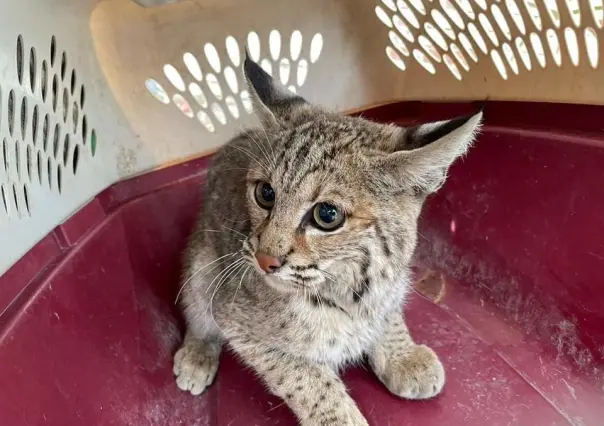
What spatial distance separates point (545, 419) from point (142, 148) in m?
1.19

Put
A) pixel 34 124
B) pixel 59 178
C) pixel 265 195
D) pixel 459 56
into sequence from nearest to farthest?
pixel 265 195 → pixel 34 124 → pixel 59 178 → pixel 459 56

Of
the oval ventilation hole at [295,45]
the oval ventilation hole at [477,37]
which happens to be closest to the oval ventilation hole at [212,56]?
the oval ventilation hole at [295,45]

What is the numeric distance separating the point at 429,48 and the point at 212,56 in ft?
1.90

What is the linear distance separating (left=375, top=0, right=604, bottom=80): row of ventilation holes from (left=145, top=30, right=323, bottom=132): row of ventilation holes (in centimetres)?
23

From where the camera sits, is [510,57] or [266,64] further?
[266,64]

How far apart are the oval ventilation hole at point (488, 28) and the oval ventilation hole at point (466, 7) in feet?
0.09

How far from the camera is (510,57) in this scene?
57.7 inches

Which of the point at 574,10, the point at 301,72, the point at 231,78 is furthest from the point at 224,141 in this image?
the point at 574,10

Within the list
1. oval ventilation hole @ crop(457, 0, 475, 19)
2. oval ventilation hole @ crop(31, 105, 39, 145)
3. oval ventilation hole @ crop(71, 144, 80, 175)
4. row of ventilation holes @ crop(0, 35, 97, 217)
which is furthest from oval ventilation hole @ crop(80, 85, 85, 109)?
oval ventilation hole @ crop(457, 0, 475, 19)

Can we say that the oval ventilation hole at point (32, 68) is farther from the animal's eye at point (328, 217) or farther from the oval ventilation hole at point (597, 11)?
the oval ventilation hole at point (597, 11)

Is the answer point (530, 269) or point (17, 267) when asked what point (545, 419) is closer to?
point (530, 269)

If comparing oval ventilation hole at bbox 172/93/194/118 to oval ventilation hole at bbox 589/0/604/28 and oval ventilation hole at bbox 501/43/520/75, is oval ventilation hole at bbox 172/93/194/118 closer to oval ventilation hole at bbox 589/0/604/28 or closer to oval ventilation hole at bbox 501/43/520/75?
oval ventilation hole at bbox 501/43/520/75

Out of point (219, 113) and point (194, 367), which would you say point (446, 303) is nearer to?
point (194, 367)

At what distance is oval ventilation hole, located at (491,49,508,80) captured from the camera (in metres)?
1.50
